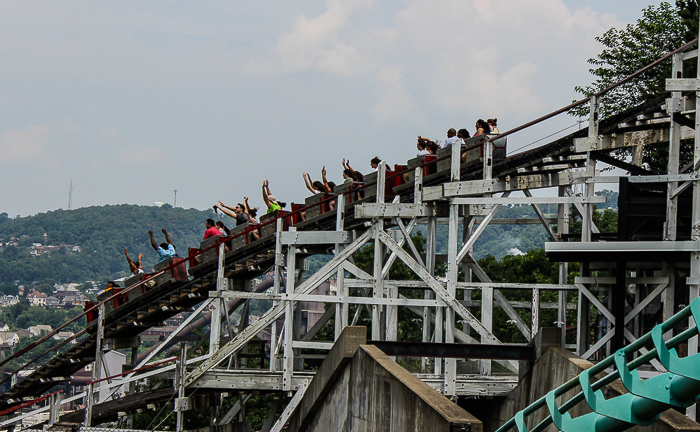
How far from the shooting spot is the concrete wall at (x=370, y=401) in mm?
12875

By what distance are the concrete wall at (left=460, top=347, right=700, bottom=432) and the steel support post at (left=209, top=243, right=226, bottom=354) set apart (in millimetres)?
5985

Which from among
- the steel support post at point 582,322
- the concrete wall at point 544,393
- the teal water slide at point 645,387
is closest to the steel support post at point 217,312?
the concrete wall at point 544,393

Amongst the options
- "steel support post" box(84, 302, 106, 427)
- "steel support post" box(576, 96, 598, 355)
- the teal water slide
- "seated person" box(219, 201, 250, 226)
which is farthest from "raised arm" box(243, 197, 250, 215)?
the teal water slide

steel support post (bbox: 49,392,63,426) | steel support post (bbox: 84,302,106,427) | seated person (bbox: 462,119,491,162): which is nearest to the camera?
steel support post (bbox: 49,392,63,426)

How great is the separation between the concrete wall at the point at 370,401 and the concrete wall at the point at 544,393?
2.44 meters

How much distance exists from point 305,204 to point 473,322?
6.55m

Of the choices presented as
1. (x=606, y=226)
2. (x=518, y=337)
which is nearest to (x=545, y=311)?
(x=518, y=337)

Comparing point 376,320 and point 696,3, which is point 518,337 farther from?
point 376,320

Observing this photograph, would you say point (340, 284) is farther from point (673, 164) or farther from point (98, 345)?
point (673, 164)

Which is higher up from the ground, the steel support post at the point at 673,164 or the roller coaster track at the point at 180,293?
the steel support post at the point at 673,164

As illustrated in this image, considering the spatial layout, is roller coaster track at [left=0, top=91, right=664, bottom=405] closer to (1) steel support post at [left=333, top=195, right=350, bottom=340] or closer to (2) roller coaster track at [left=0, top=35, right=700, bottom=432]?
(2) roller coaster track at [left=0, top=35, right=700, bottom=432]

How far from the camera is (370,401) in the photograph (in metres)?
15.7

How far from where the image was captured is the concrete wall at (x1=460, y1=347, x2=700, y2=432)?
37.6ft

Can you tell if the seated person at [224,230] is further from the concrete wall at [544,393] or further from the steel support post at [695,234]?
the steel support post at [695,234]
